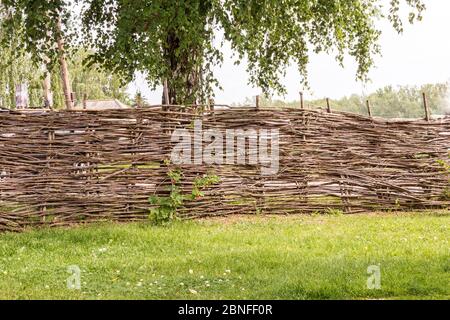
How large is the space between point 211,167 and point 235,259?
9.14ft

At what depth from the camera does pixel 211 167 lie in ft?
27.5

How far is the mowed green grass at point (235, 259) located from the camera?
465 centimetres

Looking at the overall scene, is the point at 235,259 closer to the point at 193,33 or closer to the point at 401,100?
the point at 193,33

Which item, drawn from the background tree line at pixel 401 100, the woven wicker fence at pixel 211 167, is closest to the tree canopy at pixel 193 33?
the woven wicker fence at pixel 211 167
